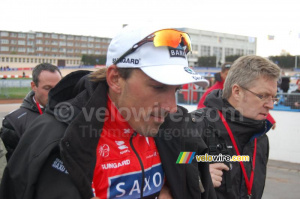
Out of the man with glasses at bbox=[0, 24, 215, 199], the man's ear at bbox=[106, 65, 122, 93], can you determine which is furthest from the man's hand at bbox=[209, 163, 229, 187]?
the man's ear at bbox=[106, 65, 122, 93]

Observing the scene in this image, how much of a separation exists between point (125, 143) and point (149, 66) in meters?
0.48

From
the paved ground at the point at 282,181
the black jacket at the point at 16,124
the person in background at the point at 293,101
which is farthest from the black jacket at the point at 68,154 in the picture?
the person in background at the point at 293,101

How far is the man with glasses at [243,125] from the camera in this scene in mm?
2340

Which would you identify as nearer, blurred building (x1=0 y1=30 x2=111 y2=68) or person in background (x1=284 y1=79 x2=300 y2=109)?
person in background (x1=284 y1=79 x2=300 y2=109)

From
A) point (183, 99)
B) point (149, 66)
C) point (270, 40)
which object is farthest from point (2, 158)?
point (270, 40)

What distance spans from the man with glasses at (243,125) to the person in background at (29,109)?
1.97 metres

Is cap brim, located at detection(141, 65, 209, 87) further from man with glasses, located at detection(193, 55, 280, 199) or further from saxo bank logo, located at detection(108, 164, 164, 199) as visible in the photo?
man with glasses, located at detection(193, 55, 280, 199)

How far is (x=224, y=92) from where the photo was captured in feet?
8.89

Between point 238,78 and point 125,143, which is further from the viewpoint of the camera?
point 238,78

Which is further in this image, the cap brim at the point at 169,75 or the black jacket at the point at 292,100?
the black jacket at the point at 292,100

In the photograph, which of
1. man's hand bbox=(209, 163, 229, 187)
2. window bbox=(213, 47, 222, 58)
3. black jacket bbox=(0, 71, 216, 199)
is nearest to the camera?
black jacket bbox=(0, 71, 216, 199)

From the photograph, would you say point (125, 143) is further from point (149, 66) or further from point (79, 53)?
point (79, 53)

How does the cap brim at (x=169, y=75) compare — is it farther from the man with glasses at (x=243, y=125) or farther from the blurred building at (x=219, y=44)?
the blurred building at (x=219, y=44)

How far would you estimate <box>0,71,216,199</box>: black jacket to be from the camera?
4.58 ft
